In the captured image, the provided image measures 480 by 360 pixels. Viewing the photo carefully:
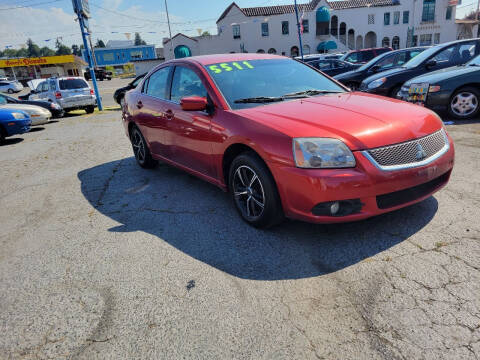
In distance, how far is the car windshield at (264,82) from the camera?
11.9 ft

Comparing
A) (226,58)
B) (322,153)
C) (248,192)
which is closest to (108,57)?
(226,58)

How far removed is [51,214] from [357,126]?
3654 mm

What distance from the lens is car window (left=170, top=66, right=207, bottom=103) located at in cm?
392

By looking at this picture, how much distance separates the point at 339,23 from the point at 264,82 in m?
54.0

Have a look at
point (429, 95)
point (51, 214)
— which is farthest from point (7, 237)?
point (429, 95)

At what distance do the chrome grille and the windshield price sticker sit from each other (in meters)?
1.98

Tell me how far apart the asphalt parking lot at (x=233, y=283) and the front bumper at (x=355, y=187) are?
323mm

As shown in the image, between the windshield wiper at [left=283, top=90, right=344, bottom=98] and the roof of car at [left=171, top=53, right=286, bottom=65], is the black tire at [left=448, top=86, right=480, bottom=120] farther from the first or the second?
the roof of car at [left=171, top=53, right=286, bottom=65]

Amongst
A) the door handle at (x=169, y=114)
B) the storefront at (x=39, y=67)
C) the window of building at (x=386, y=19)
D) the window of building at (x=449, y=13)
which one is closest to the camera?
the door handle at (x=169, y=114)

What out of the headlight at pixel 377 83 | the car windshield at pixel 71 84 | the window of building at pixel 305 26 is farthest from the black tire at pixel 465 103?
the window of building at pixel 305 26

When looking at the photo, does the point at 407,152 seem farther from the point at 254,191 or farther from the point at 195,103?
the point at 195,103

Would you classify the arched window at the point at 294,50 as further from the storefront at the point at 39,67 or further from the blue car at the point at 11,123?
the blue car at the point at 11,123

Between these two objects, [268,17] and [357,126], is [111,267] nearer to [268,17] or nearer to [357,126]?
[357,126]

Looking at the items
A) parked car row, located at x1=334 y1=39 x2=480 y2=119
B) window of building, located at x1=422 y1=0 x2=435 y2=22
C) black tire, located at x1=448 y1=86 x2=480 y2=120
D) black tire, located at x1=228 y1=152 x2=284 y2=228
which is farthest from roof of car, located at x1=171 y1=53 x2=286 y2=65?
window of building, located at x1=422 y1=0 x2=435 y2=22
